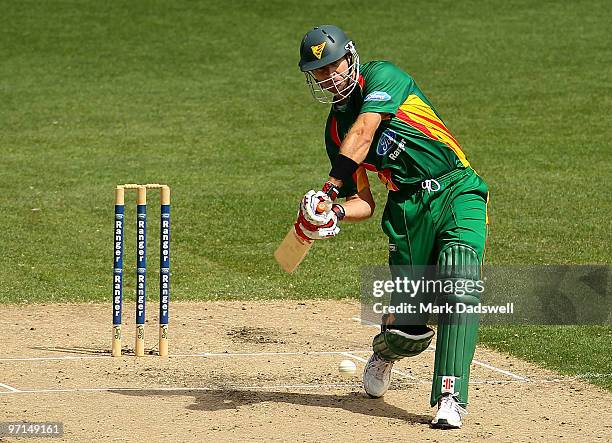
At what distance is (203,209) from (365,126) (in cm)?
736

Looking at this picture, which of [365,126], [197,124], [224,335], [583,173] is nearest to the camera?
[365,126]

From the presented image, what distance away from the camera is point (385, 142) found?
7227 millimetres

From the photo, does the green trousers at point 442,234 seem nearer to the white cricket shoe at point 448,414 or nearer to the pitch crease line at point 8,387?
the white cricket shoe at point 448,414

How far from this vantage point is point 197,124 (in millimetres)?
18875

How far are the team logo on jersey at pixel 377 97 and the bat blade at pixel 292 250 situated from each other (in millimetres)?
868

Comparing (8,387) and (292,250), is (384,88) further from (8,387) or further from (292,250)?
(8,387)

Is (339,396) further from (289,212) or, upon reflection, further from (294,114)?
(294,114)

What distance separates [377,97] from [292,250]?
3.35 feet

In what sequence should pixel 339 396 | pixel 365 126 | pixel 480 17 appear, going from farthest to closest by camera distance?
pixel 480 17 → pixel 339 396 → pixel 365 126

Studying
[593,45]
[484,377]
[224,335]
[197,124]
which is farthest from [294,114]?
[484,377]

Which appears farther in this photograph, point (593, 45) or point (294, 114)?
point (593, 45)

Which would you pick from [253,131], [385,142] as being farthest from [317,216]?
[253,131]

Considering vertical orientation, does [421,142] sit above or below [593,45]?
below

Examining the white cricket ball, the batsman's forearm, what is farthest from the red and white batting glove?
the white cricket ball
